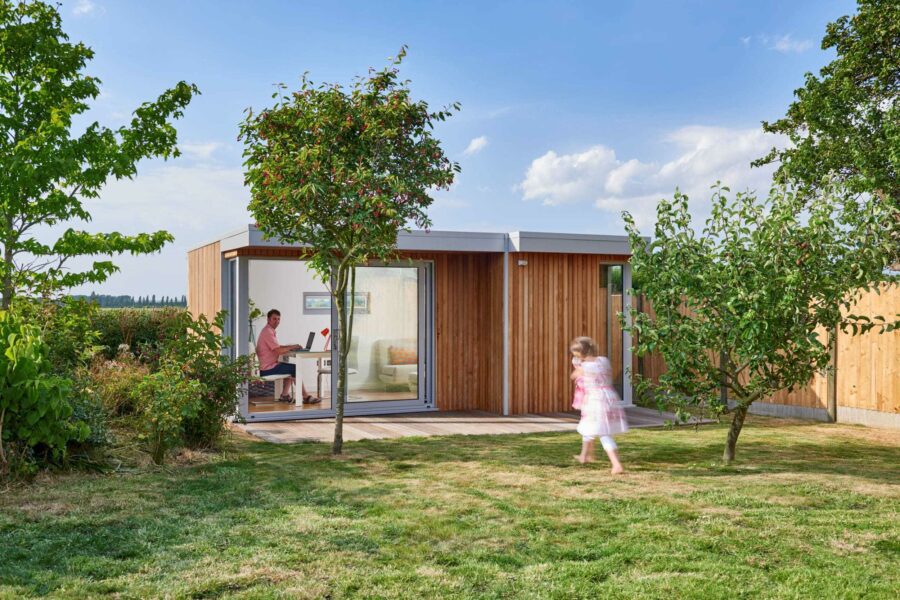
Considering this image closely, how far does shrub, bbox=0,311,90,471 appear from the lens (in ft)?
21.1

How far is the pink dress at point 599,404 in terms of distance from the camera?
7.36m

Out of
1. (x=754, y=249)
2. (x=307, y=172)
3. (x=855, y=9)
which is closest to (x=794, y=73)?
(x=855, y=9)

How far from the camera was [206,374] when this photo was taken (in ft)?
26.6

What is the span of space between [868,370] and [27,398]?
10178 mm

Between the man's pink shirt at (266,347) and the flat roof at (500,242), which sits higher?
the flat roof at (500,242)

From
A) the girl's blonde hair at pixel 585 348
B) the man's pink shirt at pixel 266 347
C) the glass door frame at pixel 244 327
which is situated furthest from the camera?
the man's pink shirt at pixel 266 347

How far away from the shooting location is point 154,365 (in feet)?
28.7

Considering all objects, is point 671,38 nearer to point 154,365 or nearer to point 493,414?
point 493,414

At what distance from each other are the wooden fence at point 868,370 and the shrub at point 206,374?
23.5 feet

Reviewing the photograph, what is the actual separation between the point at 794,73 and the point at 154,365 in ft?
46.1

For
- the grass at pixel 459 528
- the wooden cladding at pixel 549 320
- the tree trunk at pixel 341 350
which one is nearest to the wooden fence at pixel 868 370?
the grass at pixel 459 528

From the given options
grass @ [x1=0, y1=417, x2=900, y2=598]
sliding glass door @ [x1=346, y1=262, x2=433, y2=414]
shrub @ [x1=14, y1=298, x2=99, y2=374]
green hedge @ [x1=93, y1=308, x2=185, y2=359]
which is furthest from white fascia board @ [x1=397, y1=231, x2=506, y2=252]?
green hedge @ [x1=93, y1=308, x2=185, y2=359]

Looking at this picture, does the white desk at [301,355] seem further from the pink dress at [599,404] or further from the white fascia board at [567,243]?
the pink dress at [599,404]

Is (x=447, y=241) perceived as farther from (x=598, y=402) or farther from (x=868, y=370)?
(x=868, y=370)
